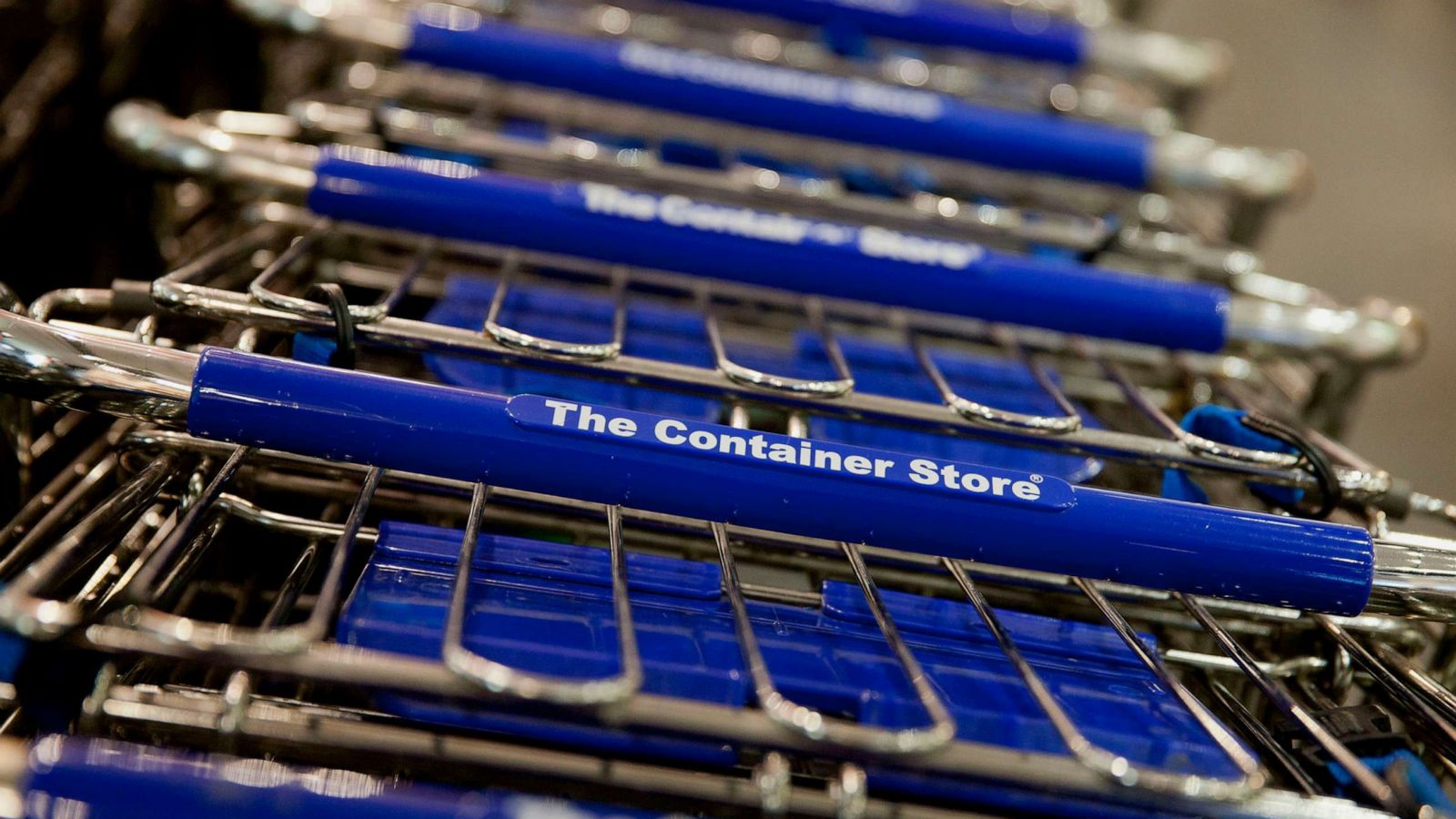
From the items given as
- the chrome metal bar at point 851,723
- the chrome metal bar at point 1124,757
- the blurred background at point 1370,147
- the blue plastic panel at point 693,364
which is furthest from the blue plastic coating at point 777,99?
the blurred background at point 1370,147

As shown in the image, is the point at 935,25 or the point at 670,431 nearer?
the point at 670,431

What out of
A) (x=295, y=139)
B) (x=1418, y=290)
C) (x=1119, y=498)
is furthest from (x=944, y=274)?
(x=1418, y=290)

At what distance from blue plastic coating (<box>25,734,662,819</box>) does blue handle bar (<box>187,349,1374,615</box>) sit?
266 mm

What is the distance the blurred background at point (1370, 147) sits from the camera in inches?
101

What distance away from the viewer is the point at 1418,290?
9.24 feet

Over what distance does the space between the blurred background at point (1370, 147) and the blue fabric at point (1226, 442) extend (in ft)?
4.80

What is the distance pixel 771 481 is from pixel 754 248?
401mm

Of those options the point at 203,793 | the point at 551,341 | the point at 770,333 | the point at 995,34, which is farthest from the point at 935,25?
the point at 203,793

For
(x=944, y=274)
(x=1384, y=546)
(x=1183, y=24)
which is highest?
(x=1183, y=24)

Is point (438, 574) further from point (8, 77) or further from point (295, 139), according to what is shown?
point (8, 77)

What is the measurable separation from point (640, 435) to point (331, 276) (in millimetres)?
588

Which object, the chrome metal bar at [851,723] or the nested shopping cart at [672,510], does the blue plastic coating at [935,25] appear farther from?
the chrome metal bar at [851,723]

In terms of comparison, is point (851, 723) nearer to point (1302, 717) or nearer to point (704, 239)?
point (1302, 717)

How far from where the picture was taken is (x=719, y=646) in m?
0.85
